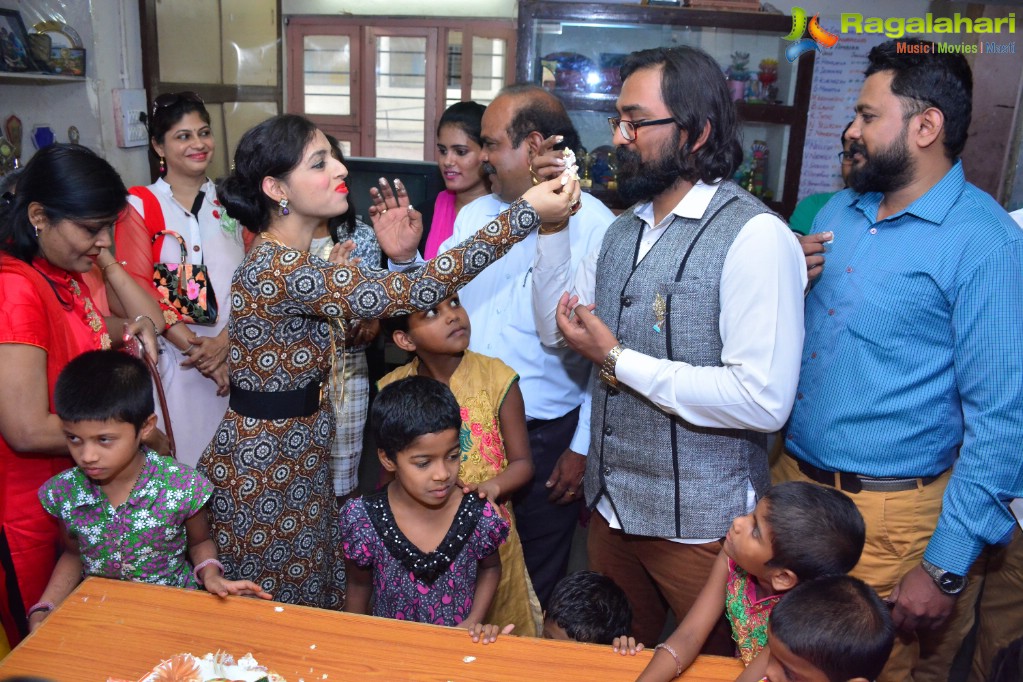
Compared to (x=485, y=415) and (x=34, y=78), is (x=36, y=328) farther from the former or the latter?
(x=34, y=78)

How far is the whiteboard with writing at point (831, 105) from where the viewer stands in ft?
16.2

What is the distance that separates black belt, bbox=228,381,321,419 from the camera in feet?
6.43

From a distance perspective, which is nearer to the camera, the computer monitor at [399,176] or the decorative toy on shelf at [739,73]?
the computer monitor at [399,176]

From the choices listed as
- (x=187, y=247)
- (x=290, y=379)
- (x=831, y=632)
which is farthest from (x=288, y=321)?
(x=831, y=632)

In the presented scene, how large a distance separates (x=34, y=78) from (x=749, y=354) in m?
2.97

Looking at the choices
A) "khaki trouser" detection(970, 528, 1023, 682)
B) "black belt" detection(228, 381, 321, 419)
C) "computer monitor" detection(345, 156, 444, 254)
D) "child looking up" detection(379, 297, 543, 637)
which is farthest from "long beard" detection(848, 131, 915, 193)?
"computer monitor" detection(345, 156, 444, 254)

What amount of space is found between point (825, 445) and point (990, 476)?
0.33 metres

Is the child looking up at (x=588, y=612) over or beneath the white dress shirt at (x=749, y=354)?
beneath

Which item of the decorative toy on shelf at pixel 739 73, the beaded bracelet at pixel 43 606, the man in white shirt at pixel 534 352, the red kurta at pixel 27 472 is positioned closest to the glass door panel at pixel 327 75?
the decorative toy on shelf at pixel 739 73

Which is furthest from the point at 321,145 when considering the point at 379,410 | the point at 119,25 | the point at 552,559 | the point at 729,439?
the point at 119,25

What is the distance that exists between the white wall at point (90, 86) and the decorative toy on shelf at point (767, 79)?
3399mm

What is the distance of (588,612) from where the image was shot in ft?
6.13

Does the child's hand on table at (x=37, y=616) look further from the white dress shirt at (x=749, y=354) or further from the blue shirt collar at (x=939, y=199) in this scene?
the blue shirt collar at (x=939, y=199)

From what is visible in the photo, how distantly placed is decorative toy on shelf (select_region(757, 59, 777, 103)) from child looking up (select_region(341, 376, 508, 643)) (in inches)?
151
